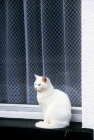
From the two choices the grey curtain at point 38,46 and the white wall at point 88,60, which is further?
the grey curtain at point 38,46

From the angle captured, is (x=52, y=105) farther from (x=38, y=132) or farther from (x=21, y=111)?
(x=21, y=111)

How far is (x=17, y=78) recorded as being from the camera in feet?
5.97

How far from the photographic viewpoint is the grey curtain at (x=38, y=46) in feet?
5.52

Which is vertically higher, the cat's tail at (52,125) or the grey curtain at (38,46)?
the grey curtain at (38,46)

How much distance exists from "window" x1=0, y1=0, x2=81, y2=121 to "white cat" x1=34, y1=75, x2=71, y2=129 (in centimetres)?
15

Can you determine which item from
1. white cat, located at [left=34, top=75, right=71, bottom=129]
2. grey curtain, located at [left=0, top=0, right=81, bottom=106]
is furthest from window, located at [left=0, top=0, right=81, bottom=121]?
white cat, located at [left=34, top=75, right=71, bottom=129]

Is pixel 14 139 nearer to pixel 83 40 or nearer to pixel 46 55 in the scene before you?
pixel 46 55

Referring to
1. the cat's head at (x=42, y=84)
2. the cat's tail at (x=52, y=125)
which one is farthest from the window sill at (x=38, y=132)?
the cat's head at (x=42, y=84)

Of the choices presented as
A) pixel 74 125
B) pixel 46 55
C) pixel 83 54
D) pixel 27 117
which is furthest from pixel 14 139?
pixel 83 54

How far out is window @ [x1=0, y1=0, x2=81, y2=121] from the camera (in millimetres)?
1682

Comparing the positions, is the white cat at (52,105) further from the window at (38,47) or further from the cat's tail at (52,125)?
the window at (38,47)

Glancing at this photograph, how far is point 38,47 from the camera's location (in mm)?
1746

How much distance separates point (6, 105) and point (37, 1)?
2.86ft

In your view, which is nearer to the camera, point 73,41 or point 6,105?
point 73,41
